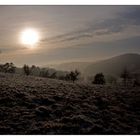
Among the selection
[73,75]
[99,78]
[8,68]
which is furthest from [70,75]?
[8,68]

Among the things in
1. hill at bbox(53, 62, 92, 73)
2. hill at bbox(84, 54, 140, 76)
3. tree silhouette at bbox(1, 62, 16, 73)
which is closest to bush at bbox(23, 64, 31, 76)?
tree silhouette at bbox(1, 62, 16, 73)

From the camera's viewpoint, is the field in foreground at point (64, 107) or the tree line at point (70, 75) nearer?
the field in foreground at point (64, 107)

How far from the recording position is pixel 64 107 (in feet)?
11.5

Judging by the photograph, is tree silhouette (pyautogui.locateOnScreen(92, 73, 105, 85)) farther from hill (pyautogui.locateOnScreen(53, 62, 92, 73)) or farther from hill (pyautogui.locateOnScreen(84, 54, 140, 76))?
hill (pyautogui.locateOnScreen(53, 62, 92, 73))

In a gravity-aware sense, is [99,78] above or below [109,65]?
below

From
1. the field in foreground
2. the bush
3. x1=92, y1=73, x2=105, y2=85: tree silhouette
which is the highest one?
the bush

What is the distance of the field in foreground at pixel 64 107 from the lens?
341 centimetres

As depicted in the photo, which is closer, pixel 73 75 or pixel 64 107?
pixel 64 107

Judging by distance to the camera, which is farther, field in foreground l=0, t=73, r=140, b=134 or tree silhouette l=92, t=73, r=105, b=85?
tree silhouette l=92, t=73, r=105, b=85

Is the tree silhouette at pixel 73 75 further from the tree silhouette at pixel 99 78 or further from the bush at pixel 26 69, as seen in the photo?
the bush at pixel 26 69

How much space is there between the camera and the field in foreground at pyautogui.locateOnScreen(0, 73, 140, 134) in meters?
3.41

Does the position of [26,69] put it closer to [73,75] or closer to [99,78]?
[73,75]

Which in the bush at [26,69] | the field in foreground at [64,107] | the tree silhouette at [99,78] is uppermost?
the bush at [26,69]

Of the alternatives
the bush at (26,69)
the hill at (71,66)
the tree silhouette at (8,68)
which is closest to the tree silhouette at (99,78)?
the hill at (71,66)
